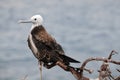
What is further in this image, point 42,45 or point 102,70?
point 42,45

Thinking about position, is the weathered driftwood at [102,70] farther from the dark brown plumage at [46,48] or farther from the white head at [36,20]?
the white head at [36,20]

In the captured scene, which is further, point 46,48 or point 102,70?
point 46,48

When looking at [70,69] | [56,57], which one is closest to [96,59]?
[70,69]

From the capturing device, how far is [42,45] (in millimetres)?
3242

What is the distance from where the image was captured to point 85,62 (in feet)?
5.57

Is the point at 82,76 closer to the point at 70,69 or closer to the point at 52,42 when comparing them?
the point at 70,69

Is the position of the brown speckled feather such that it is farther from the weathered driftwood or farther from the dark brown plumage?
the weathered driftwood

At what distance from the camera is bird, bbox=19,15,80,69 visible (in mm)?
2668

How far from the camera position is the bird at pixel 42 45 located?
267 cm

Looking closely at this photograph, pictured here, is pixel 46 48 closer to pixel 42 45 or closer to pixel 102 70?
pixel 42 45

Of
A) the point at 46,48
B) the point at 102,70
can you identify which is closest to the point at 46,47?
the point at 46,48

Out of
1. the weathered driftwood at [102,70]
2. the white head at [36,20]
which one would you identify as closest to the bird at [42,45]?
A: the white head at [36,20]

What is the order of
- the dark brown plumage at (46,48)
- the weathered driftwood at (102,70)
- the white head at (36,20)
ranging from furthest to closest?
the white head at (36,20) < the dark brown plumage at (46,48) < the weathered driftwood at (102,70)

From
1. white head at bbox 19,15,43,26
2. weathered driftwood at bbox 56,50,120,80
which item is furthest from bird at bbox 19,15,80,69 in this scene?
weathered driftwood at bbox 56,50,120,80
